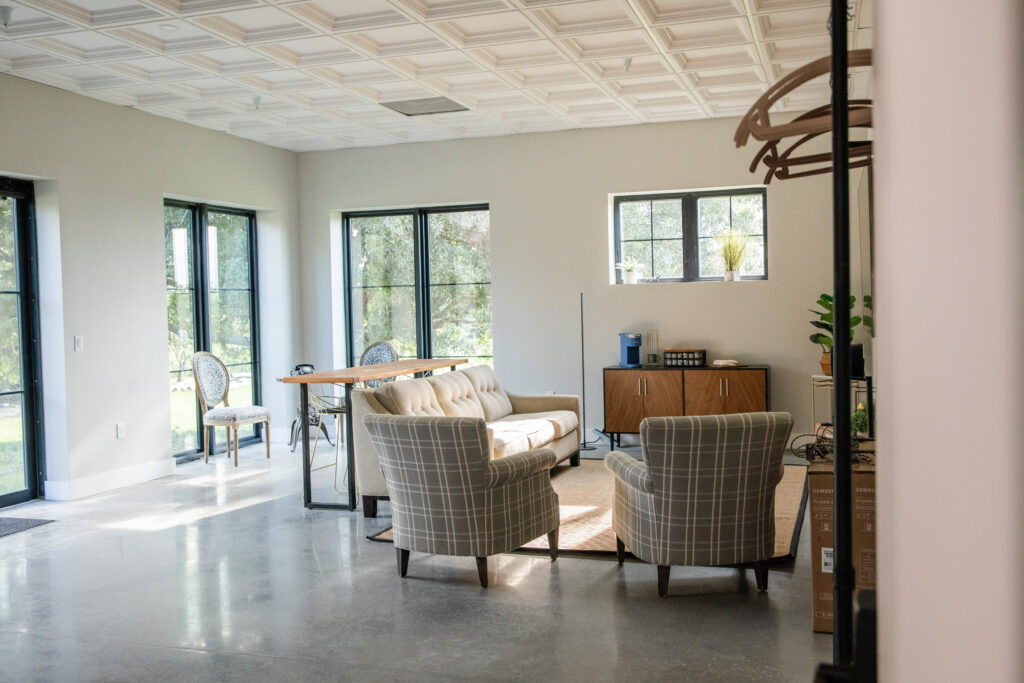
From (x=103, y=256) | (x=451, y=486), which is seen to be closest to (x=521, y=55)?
(x=451, y=486)

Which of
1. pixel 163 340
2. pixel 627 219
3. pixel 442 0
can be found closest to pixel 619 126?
pixel 627 219

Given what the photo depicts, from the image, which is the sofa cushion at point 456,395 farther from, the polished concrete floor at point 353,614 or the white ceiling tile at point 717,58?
the white ceiling tile at point 717,58

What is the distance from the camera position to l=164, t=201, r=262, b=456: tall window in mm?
8234

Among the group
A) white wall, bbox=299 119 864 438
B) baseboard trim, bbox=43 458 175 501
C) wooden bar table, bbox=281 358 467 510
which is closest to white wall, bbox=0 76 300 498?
baseboard trim, bbox=43 458 175 501

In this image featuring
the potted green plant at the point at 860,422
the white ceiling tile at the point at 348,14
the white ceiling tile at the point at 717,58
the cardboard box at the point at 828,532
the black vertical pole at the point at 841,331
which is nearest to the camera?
the black vertical pole at the point at 841,331

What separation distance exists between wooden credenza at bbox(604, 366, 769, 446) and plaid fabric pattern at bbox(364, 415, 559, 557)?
12.4 feet

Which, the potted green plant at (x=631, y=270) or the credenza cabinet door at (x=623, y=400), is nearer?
the credenza cabinet door at (x=623, y=400)

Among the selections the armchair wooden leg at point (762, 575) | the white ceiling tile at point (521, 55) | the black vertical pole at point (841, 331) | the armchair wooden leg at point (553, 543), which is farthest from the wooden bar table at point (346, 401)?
the black vertical pole at point (841, 331)

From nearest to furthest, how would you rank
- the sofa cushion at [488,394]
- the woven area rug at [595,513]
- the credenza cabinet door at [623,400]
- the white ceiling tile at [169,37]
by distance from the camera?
the woven area rug at [595,513]
the white ceiling tile at [169,37]
the sofa cushion at [488,394]
the credenza cabinet door at [623,400]

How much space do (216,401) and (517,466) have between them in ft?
15.2

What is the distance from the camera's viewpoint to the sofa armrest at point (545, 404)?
7668 millimetres

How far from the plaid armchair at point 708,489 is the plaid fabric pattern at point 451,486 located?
61cm

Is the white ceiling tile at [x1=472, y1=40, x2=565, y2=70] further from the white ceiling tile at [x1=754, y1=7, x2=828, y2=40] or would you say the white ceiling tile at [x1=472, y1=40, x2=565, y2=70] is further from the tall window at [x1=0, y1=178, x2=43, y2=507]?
the tall window at [x1=0, y1=178, x2=43, y2=507]

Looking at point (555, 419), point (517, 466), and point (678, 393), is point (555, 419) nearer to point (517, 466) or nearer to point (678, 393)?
point (678, 393)
